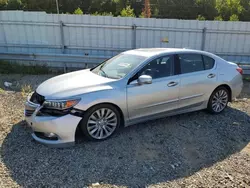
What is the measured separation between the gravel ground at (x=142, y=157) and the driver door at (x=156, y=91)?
16.5 inches

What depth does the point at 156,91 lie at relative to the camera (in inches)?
187

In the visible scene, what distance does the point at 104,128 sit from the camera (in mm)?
4461

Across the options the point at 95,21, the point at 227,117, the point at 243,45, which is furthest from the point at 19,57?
the point at 243,45

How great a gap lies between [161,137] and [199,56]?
1.96 metres

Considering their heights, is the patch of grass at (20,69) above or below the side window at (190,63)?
below

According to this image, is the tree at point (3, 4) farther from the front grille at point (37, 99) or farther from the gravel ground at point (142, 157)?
the front grille at point (37, 99)

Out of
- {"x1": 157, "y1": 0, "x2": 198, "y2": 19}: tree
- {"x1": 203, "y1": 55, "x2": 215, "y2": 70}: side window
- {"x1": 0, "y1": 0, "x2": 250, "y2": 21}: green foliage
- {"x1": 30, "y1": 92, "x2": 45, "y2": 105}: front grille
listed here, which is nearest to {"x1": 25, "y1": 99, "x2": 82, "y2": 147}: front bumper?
{"x1": 30, "y1": 92, "x2": 45, "y2": 105}: front grille

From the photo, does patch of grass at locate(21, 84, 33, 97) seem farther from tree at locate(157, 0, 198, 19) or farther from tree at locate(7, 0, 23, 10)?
tree at locate(157, 0, 198, 19)

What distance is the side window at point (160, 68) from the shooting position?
4.79 meters

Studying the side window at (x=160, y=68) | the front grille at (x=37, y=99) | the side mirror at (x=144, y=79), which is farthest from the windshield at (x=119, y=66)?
the front grille at (x=37, y=99)

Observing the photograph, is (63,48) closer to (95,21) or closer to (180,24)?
(95,21)

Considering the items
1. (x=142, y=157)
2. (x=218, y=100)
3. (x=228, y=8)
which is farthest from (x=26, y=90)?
(x=228, y=8)

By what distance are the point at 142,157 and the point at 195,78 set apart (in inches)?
81.0

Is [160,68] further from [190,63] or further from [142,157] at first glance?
[142,157]
